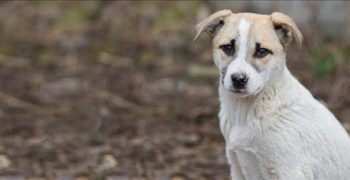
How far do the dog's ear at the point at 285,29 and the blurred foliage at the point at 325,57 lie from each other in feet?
16.3

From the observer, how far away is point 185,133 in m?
10.1

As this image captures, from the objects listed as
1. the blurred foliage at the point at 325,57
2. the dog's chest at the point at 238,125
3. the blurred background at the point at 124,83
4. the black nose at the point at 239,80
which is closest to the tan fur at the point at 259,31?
the black nose at the point at 239,80

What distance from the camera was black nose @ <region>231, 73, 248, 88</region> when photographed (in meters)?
5.80

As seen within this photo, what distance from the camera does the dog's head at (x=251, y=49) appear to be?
19.3 ft

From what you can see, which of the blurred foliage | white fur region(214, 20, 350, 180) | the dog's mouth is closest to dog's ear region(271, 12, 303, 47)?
white fur region(214, 20, 350, 180)

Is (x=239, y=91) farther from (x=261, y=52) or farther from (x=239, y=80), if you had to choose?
(x=261, y=52)

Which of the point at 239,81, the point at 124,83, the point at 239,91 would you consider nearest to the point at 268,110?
the point at 239,91

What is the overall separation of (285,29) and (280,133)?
767 mm

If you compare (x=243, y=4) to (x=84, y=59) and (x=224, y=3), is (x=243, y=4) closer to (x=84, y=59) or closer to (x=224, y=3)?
(x=224, y=3)

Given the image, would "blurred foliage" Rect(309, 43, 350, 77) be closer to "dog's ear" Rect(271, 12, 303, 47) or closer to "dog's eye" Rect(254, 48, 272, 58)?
"dog's ear" Rect(271, 12, 303, 47)

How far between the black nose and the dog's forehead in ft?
1.01

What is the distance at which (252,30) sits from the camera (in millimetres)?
5961

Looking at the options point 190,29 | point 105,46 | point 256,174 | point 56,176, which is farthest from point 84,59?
point 256,174

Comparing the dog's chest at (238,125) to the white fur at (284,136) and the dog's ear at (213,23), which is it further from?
the dog's ear at (213,23)
